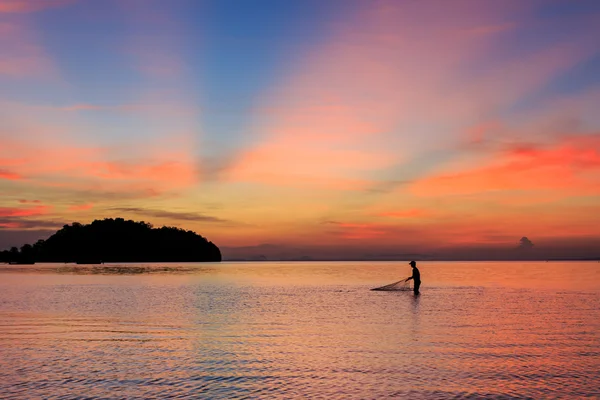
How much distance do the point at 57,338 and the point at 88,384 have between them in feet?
45.5

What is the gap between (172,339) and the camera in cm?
3356

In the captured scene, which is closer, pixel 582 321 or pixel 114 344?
pixel 114 344

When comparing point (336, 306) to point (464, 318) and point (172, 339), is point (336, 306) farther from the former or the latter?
point (172, 339)

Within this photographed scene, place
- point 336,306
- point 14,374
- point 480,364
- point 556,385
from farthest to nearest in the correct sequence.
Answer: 1. point 336,306
2. point 480,364
3. point 14,374
4. point 556,385

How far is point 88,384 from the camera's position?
21766mm

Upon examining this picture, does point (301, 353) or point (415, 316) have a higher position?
point (415, 316)

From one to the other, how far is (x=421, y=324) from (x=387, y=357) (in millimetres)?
14134

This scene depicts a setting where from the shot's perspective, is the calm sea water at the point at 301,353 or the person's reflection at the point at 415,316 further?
the person's reflection at the point at 415,316

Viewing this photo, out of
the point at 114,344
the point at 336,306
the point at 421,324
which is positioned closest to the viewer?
the point at 114,344

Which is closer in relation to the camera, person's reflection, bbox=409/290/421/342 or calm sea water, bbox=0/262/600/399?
calm sea water, bbox=0/262/600/399

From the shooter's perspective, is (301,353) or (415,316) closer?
(301,353)

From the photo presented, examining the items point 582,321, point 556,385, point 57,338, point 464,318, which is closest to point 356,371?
point 556,385

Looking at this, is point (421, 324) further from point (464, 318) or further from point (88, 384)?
point (88, 384)

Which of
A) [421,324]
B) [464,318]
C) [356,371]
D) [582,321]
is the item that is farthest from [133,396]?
[582,321]
